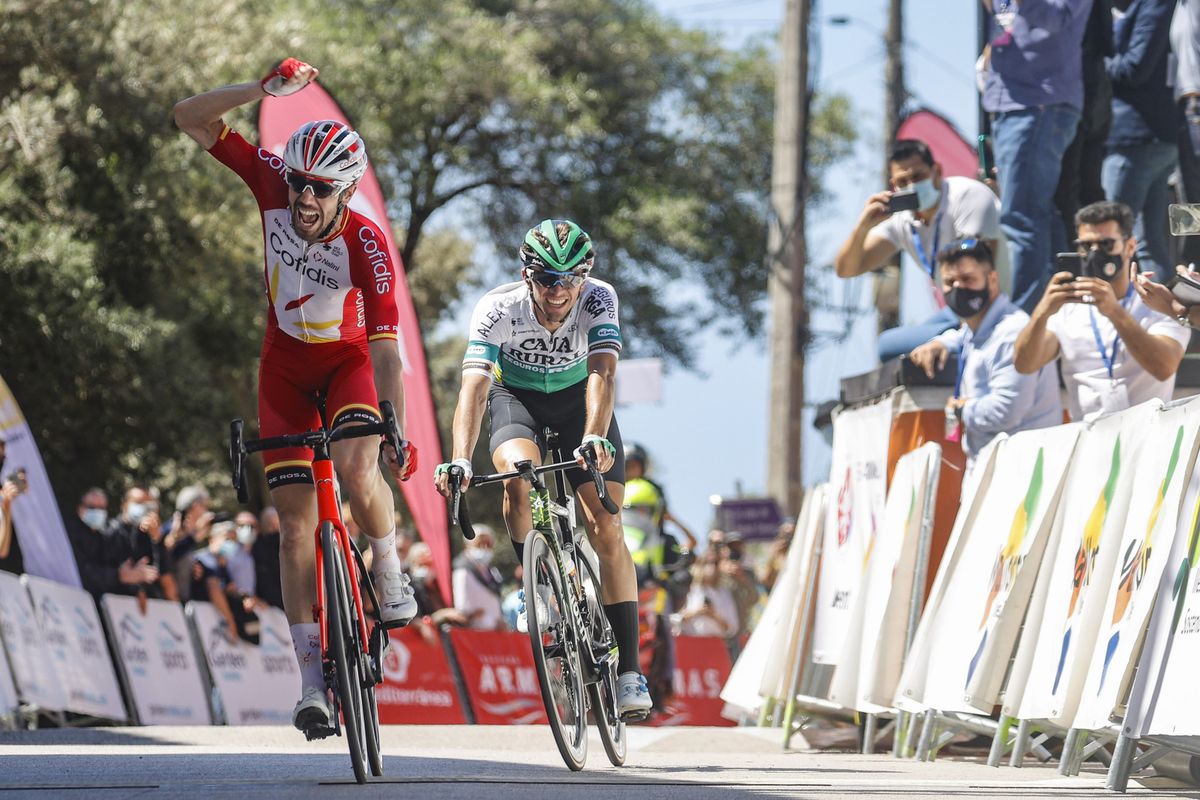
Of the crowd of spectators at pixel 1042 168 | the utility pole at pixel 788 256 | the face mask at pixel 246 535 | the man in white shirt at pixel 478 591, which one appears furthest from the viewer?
the utility pole at pixel 788 256

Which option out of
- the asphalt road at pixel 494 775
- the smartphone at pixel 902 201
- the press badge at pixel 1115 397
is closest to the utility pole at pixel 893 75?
the smartphone at pixel 902 201

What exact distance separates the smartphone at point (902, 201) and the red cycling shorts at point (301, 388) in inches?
188

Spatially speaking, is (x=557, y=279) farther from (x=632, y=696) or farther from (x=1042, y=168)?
(x=1042, y=168)

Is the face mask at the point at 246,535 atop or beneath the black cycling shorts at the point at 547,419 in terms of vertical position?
beneath

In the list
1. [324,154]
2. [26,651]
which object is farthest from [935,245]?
[26,651]

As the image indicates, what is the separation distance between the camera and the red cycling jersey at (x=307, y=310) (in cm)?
732

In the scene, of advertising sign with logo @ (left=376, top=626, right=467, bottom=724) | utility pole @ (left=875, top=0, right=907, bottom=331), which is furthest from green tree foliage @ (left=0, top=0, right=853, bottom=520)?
advertising sign with logo @ (left=376, top=626, right=467, bottom=724)

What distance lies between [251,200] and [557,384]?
19.5m

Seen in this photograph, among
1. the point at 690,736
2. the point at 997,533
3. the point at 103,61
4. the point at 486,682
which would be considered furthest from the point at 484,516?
the point at 997,533

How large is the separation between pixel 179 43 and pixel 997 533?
1837cm

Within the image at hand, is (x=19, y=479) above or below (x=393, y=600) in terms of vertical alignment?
above

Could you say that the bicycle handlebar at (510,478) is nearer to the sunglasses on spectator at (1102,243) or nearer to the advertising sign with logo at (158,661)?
the sunglasses on spectator at (1102,243)

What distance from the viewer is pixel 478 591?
18547 mm

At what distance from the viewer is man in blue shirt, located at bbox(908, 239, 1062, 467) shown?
1005cm
